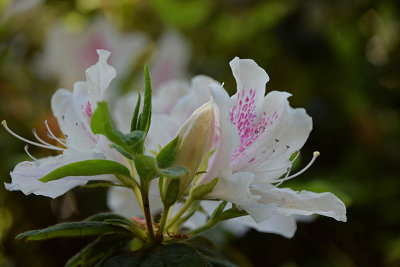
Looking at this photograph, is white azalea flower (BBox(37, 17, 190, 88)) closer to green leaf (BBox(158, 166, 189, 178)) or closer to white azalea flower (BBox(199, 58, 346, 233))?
white azalea flower (BBox(199, 58, 346, 233))

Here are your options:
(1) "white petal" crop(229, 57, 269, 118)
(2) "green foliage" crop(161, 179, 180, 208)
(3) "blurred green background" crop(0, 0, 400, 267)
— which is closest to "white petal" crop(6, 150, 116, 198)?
(2) "green foliage" crop(161, 179, 180, 208)

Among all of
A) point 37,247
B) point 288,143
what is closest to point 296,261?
point 37,247

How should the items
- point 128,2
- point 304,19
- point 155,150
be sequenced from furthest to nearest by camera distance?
point 128,2, point 304,19, point 155,150

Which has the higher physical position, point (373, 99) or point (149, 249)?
point (149, 249)

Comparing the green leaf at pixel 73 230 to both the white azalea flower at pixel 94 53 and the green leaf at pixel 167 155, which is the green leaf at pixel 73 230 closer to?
the green leaf at pixel 167 155

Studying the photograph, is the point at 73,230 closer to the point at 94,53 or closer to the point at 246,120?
the point at 246,120

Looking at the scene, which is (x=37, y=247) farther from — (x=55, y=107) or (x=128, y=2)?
(x=128, y=2)
